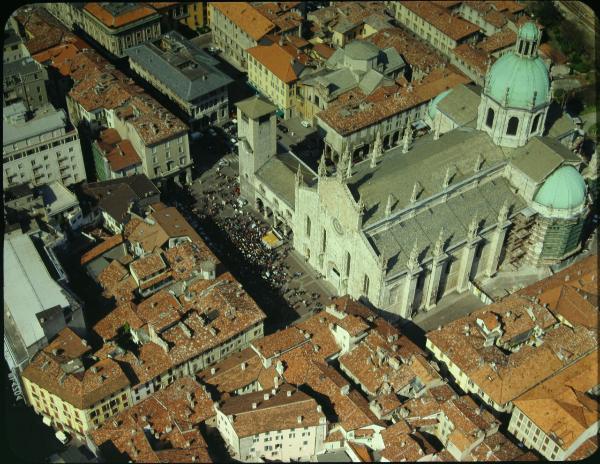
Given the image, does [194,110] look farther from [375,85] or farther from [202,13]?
[202,13]

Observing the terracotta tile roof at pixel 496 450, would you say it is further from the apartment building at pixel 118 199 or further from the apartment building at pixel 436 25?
the apartment building at pixel 436 25

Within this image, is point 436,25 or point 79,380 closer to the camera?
point 79,380

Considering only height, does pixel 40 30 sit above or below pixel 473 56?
above

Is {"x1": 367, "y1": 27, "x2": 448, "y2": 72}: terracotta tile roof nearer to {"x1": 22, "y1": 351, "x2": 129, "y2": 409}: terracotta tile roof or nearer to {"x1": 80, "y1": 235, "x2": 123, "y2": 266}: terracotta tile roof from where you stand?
{"x1": 80, "y1": 235, "x2": 123, "y2": 266}: terracotta tile roof

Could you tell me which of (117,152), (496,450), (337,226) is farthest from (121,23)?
(496,450)

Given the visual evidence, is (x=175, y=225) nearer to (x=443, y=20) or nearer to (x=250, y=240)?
(x=250, y=240)

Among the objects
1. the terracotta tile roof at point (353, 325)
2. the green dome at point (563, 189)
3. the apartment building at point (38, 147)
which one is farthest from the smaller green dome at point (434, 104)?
the apartment building at point (38, 147)

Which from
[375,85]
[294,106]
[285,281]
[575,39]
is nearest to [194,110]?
[294,106]

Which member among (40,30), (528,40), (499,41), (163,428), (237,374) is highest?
(528,40)
